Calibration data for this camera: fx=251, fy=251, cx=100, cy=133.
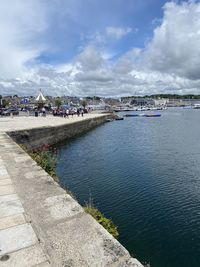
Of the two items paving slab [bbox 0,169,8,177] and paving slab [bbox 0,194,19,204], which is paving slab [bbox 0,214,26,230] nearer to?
paving slab [bbox 0,194,19,204]

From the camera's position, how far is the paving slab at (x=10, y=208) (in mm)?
4941

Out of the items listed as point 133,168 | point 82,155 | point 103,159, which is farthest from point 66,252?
point 82,155

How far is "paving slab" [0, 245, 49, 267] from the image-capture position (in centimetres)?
337

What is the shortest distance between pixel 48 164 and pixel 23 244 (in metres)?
7.67

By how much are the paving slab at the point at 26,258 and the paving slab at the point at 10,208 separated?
1.39 meters

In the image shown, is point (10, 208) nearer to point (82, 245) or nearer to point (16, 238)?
point (16, 238)

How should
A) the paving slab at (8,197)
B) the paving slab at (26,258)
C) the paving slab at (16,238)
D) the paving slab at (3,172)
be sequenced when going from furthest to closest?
1. the paving slab at (3,172)
2. the paving slab at (8,197)
3. the paving slab at (16,238)
4. the paving slab at (26,258)

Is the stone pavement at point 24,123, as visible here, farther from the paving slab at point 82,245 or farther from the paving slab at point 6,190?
the paving slab at point 82,245

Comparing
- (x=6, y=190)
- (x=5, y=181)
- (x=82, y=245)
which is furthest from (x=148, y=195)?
(x=82, y=245)

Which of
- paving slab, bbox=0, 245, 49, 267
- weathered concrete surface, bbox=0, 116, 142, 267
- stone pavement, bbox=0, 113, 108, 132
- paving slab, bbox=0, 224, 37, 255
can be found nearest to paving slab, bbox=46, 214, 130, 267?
weathered concrete surface, bbox=0, 116, 142, 267

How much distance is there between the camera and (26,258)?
3.49m

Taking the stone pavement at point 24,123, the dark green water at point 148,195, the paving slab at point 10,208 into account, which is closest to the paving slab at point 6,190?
the paving slab at point 10,208

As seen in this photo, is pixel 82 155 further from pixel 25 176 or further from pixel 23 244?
pixel 23 244

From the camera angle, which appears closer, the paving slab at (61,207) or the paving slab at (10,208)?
the paving slab at (61,207)
